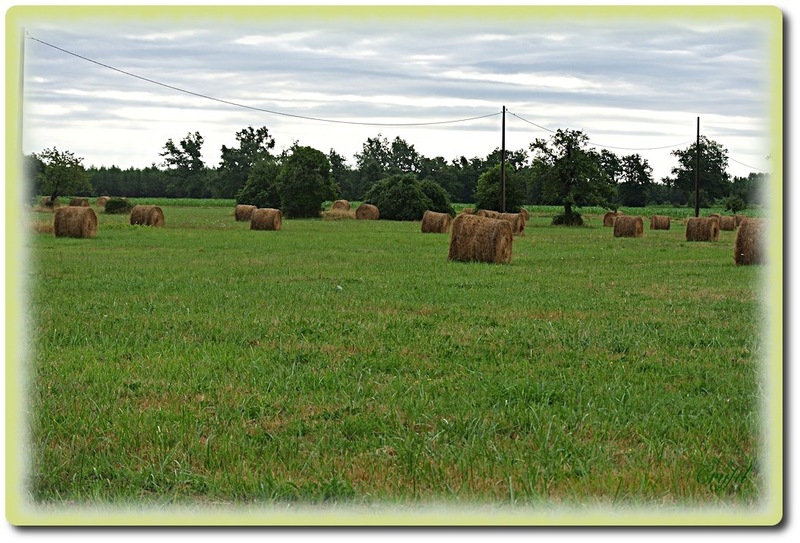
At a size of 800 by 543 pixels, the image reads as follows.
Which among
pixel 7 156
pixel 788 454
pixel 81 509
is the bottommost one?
pixel 81 509

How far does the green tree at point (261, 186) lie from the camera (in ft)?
229

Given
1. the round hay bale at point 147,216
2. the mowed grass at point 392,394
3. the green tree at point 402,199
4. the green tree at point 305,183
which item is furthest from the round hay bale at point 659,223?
the mowed grass at point 392,394

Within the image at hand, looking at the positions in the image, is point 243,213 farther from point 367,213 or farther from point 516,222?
point 516,222

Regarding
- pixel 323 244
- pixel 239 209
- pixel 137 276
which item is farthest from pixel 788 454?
pixel 239 209

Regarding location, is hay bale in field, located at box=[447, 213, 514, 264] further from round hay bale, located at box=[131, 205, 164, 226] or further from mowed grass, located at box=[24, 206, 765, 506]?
round hay bale, located at box=[131, 205, 164, 226]

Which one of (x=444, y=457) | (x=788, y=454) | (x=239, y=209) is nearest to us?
(x=788, y=454)

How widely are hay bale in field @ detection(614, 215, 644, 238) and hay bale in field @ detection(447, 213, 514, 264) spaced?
1688cm

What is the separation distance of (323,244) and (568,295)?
50.6ft

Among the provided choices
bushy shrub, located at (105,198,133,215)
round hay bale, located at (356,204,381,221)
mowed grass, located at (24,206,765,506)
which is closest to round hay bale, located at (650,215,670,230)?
round hay bale, located at (356,204,381,221)

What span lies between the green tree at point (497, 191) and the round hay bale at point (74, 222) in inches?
1483

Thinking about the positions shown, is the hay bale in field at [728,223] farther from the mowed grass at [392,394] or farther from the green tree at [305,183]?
the mowed grass at [392,394]

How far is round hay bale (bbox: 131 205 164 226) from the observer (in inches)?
1543

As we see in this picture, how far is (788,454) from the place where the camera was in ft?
15.3

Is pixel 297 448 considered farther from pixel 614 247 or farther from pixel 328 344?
pixel 614 247
